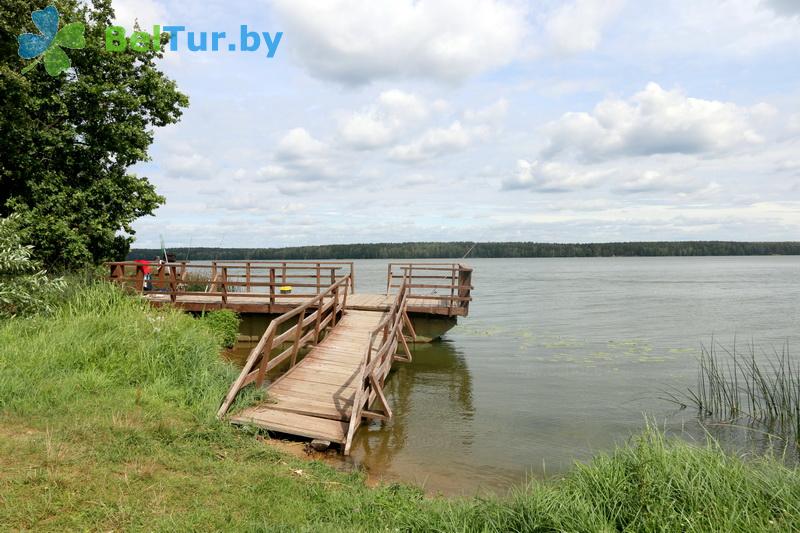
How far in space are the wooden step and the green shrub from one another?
7.22 m

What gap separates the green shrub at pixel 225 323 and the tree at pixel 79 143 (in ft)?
13.0

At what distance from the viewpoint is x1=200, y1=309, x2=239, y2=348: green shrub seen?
14914 millimetres

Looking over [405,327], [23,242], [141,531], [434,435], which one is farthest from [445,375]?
[23,242]

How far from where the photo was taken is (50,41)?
49.5ft

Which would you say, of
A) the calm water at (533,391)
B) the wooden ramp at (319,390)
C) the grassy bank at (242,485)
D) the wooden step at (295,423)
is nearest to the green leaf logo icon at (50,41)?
the wooden ramp at (319,390)

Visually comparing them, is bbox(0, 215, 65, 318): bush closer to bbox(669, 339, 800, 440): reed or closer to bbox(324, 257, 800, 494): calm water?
bbox(324, 257, 800, 494): calm water

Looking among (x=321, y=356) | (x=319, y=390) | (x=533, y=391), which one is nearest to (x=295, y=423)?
(x=319, y=390)

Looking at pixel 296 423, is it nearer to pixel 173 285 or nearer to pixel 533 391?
pixel 533 391

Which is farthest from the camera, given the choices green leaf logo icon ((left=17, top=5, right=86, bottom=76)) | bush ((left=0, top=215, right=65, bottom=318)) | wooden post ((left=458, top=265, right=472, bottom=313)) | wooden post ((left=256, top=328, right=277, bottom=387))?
wooden post ((left=458, top=265, right=472, bottom=313))

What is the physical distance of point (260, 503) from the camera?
4918mm

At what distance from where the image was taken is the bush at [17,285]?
9922mm

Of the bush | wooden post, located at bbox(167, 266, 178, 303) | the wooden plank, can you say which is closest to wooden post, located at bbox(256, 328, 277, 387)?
the wooden plank

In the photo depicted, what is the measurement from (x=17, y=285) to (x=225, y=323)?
18.0 feet

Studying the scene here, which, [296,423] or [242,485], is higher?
[242,485]
